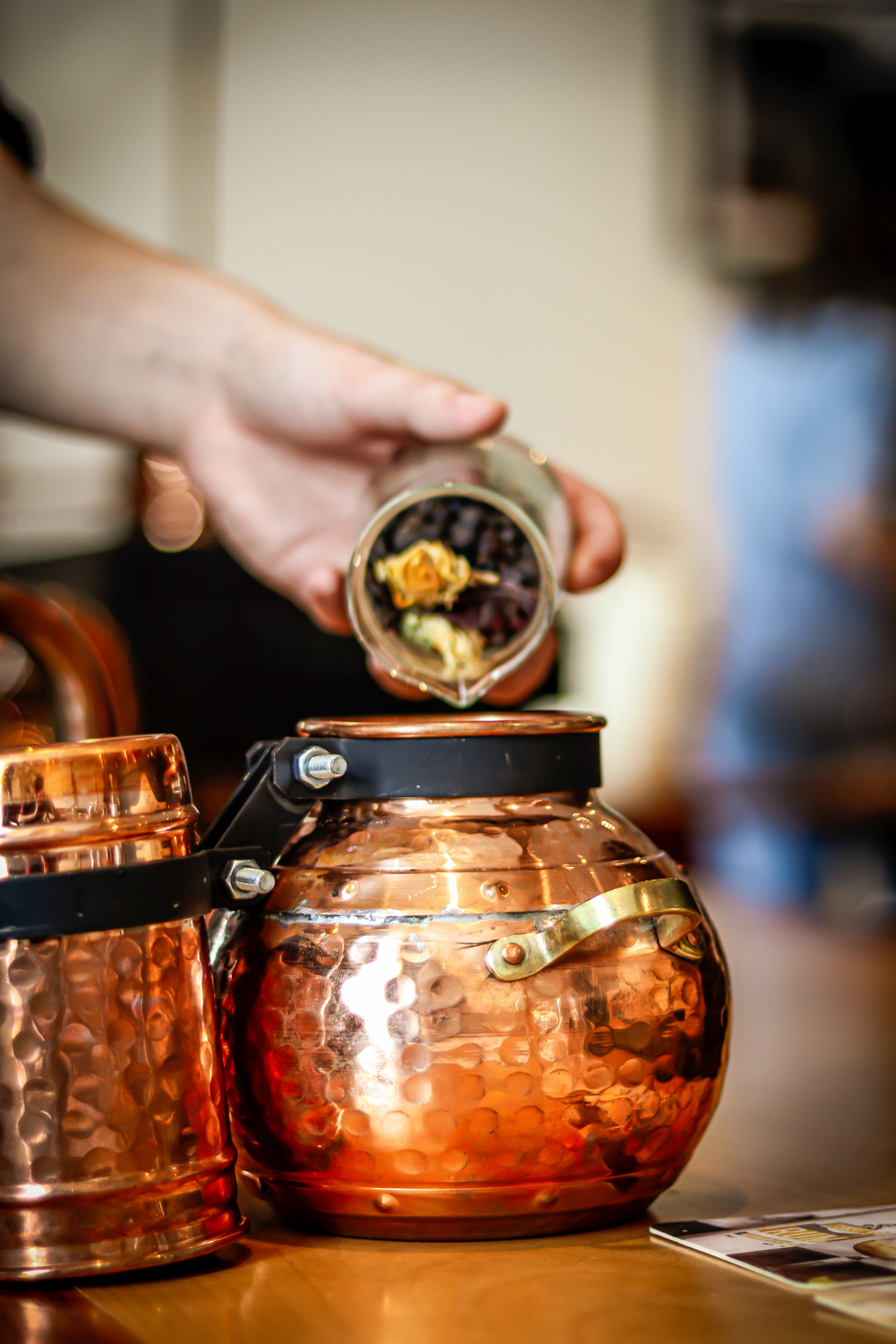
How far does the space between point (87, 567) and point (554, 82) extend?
2.70m

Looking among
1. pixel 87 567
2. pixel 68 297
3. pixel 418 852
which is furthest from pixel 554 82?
pixel 418 852

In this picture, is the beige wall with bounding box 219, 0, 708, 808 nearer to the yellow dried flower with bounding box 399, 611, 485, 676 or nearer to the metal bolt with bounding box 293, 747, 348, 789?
the yellow dried flower with bounding box 399, 611, 485, 676

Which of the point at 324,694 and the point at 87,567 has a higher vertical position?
the point at 87,567

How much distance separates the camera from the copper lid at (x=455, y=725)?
0.63 metres

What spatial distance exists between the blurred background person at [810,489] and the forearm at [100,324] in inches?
150

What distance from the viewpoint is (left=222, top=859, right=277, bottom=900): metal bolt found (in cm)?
64

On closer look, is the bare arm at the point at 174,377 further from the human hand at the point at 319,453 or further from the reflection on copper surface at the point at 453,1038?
the reflection on copper surface at the point at 453,1038

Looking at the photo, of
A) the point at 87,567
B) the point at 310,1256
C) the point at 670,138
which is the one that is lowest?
the point at 310,1256

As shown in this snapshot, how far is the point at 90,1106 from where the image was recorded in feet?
1.84

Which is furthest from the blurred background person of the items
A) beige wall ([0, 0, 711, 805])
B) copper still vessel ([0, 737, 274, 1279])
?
copper still vessel ([0, 737, 274, 1279])

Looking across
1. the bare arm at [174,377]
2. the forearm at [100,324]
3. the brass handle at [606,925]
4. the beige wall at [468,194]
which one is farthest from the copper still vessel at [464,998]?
the beige wall at [468,194]

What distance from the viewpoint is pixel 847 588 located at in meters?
4.89

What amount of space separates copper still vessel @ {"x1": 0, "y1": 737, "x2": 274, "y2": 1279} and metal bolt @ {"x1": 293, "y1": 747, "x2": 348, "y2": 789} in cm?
8

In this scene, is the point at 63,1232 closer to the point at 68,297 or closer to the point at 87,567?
the point at 68,297
